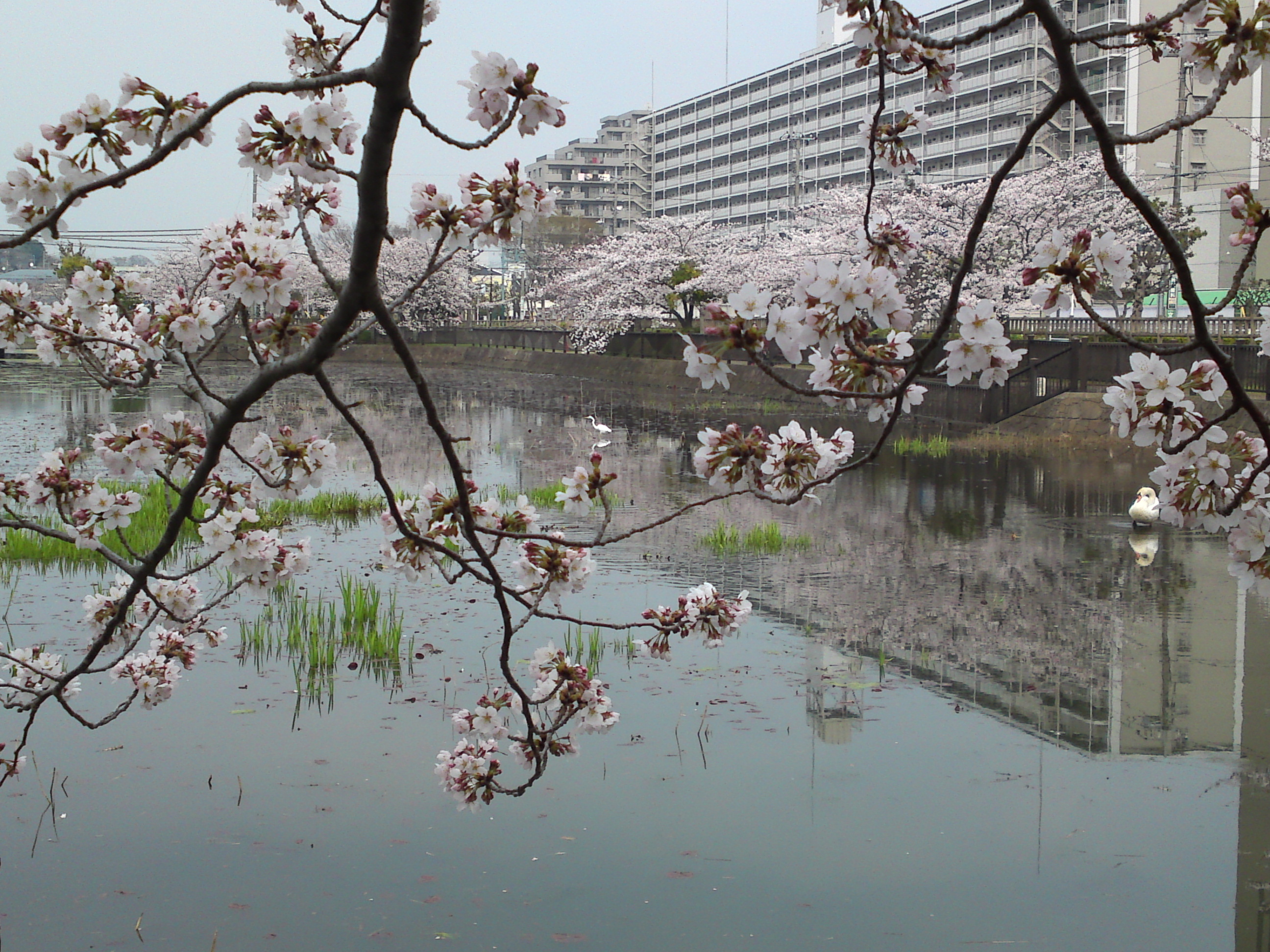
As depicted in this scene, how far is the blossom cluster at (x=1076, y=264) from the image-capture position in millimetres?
1863

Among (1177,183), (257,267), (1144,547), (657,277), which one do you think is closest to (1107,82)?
(657,277)

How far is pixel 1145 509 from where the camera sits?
10.1 m

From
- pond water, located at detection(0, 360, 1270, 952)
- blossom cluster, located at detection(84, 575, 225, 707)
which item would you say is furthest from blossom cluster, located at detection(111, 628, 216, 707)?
pond water, located at detection(0, 360, 1270, 952)

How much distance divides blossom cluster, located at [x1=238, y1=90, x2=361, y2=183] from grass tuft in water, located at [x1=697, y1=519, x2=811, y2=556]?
720cm

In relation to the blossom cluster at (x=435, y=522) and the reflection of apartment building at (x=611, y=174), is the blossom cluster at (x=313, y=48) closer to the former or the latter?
the blossom cluster at (x=435, y=522)

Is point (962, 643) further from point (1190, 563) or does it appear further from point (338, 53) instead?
point (338, 53)

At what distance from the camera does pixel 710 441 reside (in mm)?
2354

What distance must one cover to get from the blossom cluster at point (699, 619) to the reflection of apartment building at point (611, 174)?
9455 centimetres

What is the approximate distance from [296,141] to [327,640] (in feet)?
15.6

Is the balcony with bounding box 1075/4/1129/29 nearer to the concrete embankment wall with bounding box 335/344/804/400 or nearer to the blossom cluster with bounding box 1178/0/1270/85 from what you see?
the concrete embankment wall with bounding box 335/344/804/400

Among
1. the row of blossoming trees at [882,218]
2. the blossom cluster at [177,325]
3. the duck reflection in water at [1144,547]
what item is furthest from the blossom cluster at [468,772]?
the row of blossoming trees at [882,218]

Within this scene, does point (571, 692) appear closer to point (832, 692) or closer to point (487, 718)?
point (487, 718)

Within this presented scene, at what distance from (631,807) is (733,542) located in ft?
16.8

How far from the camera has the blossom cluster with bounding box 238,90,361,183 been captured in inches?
85.0
